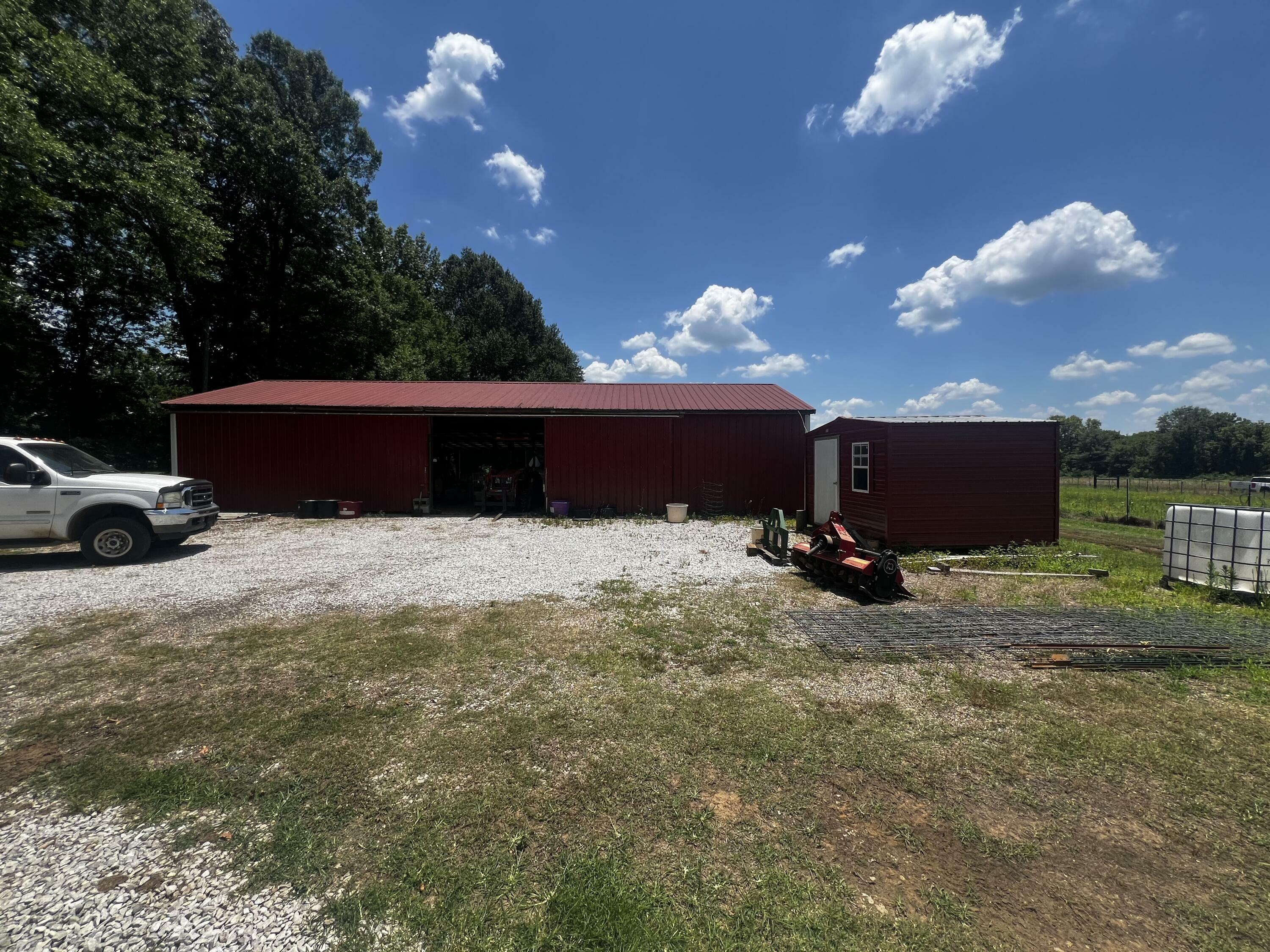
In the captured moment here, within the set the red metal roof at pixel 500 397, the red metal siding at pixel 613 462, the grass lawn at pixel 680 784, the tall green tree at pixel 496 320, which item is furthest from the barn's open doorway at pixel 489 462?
the tall green tree at pixel 496 320

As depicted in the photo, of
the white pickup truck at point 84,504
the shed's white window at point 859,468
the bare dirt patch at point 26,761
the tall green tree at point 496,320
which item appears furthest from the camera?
the tall green tree at point 496,320

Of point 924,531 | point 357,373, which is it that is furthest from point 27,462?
point 357,373

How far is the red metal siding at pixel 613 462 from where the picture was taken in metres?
13.7

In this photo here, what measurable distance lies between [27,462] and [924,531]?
1430 centimetres

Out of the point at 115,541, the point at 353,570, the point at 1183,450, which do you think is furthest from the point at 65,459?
the point at 1183,450

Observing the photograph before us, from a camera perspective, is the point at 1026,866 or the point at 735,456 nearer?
the point at 1026,866

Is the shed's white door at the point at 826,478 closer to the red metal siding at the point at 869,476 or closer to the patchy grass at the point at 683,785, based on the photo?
the red metal siding at the point at 869,476

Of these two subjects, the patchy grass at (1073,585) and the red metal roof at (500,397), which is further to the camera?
the red metal roof at (500,397)

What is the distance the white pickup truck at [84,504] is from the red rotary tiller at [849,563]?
9942mm

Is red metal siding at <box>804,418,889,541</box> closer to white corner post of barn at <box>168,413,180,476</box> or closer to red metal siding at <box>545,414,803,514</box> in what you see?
red metal siding at <box>545,414,803,514</box>

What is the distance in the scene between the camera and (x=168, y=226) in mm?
15570

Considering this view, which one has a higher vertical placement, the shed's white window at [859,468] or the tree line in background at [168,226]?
the tree line in background at [168,226]

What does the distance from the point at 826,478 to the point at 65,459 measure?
1383 cm

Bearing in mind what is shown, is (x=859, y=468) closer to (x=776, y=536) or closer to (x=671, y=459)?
(x=776, y=536)
